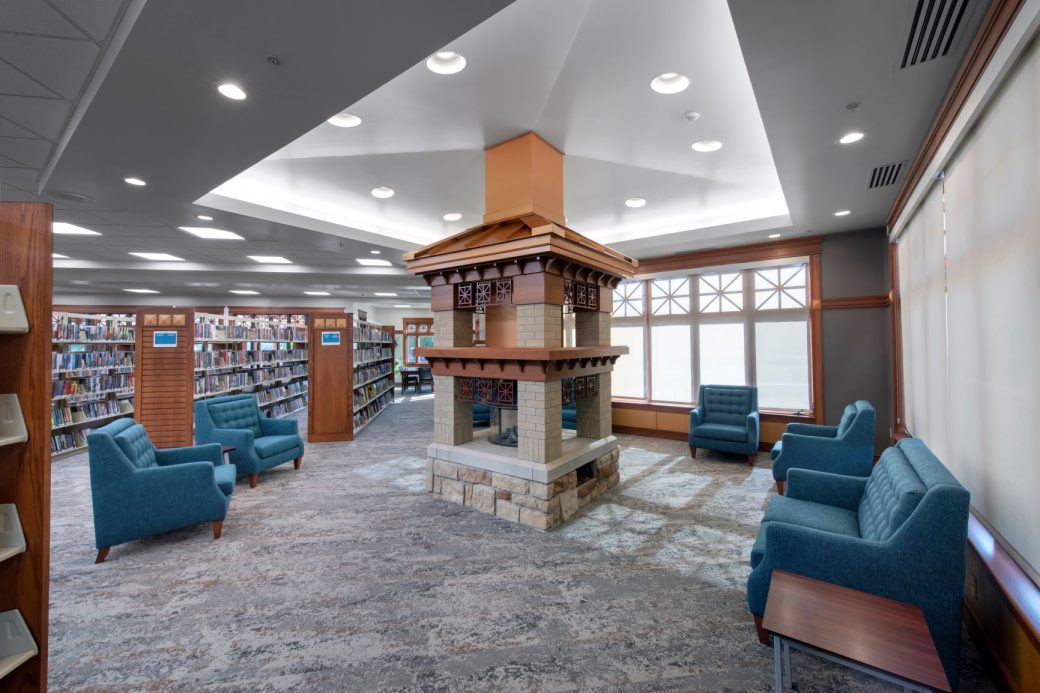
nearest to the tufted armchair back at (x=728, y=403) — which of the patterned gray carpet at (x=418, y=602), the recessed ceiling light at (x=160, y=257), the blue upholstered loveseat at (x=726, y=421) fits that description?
the blue upholstered loveseat at (x=726, y=421)

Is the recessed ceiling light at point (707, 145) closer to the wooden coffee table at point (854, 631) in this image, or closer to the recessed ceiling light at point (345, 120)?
the recessed ceiling light at point (345, 120)

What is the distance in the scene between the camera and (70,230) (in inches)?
231

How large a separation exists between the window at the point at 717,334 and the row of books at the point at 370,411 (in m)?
4.71

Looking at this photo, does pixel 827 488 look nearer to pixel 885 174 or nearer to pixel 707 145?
pixel 885 174

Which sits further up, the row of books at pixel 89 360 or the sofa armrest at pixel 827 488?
the row of books at pixel 89 360

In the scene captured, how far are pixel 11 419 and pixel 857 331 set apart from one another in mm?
7375

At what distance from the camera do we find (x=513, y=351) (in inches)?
151

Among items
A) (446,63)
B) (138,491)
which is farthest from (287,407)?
(446,63)

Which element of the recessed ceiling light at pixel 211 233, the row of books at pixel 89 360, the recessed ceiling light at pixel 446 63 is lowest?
the row of books at pixel 89 360

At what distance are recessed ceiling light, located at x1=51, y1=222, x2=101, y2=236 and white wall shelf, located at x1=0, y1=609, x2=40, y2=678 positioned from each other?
238 inches

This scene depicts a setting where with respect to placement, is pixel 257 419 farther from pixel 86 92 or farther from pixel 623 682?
pixel 623 682

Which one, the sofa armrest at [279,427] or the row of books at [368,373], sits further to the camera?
the row of books at [368,373]

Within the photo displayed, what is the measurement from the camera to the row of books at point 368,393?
8298 mm

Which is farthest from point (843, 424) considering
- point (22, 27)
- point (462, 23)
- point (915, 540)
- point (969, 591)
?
point (22, 27)
